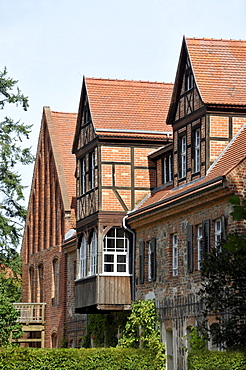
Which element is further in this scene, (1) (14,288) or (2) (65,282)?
(1) (14,288)

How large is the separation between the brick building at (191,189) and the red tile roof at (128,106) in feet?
9.78

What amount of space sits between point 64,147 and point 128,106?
11.4 meters

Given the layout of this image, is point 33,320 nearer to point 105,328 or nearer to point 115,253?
point 105,328

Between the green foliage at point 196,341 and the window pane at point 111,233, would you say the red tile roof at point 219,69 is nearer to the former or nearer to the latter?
the window pane at point 111,233

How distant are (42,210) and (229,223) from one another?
23.7 m

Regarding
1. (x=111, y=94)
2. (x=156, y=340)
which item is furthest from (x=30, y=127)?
(x=156, y=340)

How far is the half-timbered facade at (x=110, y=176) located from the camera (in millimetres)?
36031

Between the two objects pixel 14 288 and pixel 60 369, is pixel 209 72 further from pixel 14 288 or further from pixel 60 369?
pixel 14 288

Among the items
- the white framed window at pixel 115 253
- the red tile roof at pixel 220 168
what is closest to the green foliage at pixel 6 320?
the white framed window at pixel 115 253

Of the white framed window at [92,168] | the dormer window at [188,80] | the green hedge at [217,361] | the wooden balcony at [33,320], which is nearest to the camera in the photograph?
the green hedge at [217,361]

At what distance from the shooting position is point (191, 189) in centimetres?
3034

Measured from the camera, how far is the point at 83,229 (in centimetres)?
3819

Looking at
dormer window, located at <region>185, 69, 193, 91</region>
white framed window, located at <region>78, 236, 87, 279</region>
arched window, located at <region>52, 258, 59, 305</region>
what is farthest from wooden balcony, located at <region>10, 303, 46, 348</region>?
dormer window, located at <region>185, 69, 193, 91</region>

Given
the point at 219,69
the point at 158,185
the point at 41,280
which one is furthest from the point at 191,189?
the point at 41,280
